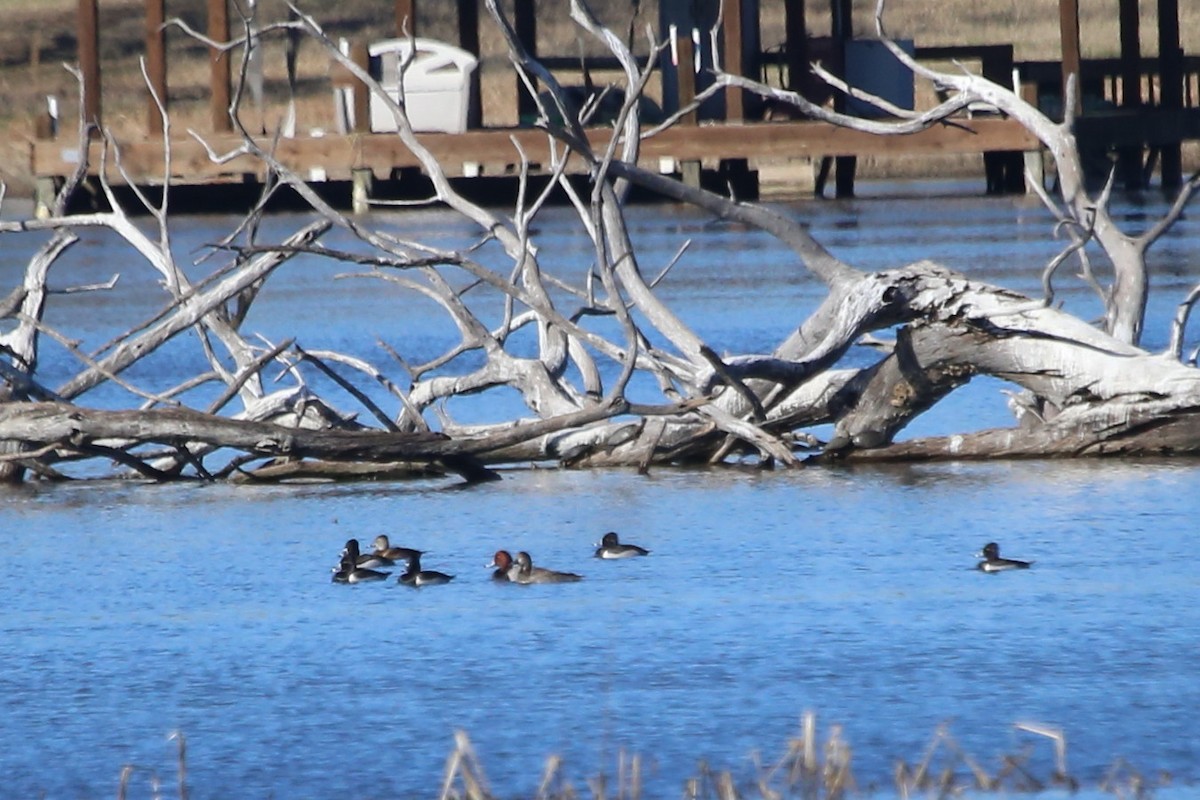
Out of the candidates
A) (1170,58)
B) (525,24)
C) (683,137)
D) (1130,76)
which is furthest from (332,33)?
(683,137)

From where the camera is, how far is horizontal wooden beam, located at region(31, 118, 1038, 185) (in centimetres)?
3266

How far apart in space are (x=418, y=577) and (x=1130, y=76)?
95.1 ft

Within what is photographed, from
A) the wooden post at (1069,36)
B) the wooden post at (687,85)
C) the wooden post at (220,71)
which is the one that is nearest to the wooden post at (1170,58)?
the wooden post at (1069,36)

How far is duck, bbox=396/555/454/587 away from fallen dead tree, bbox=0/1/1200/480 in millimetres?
1974

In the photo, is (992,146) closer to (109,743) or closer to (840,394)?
(840,394)

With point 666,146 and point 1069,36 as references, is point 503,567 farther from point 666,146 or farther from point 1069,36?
point 1069,36

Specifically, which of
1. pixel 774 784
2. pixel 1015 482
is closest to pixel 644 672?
pixel 774 784

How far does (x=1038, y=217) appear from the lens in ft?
115

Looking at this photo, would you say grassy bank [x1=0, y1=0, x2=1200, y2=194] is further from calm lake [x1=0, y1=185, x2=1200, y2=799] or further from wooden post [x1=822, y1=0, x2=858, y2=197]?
calm lake [x1=0, y1=185, x2=1200, y2=799]

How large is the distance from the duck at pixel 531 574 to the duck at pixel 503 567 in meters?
0.02

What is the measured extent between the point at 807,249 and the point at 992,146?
67.0 feet

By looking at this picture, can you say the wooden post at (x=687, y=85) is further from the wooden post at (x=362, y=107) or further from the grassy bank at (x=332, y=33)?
the grassy bank at (x=332, y=33)

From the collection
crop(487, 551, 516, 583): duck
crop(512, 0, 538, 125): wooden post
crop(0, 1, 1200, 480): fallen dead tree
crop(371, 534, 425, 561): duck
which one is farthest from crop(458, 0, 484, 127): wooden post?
crop(487, 551, 516, 583): duck

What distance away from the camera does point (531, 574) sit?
10.6m
